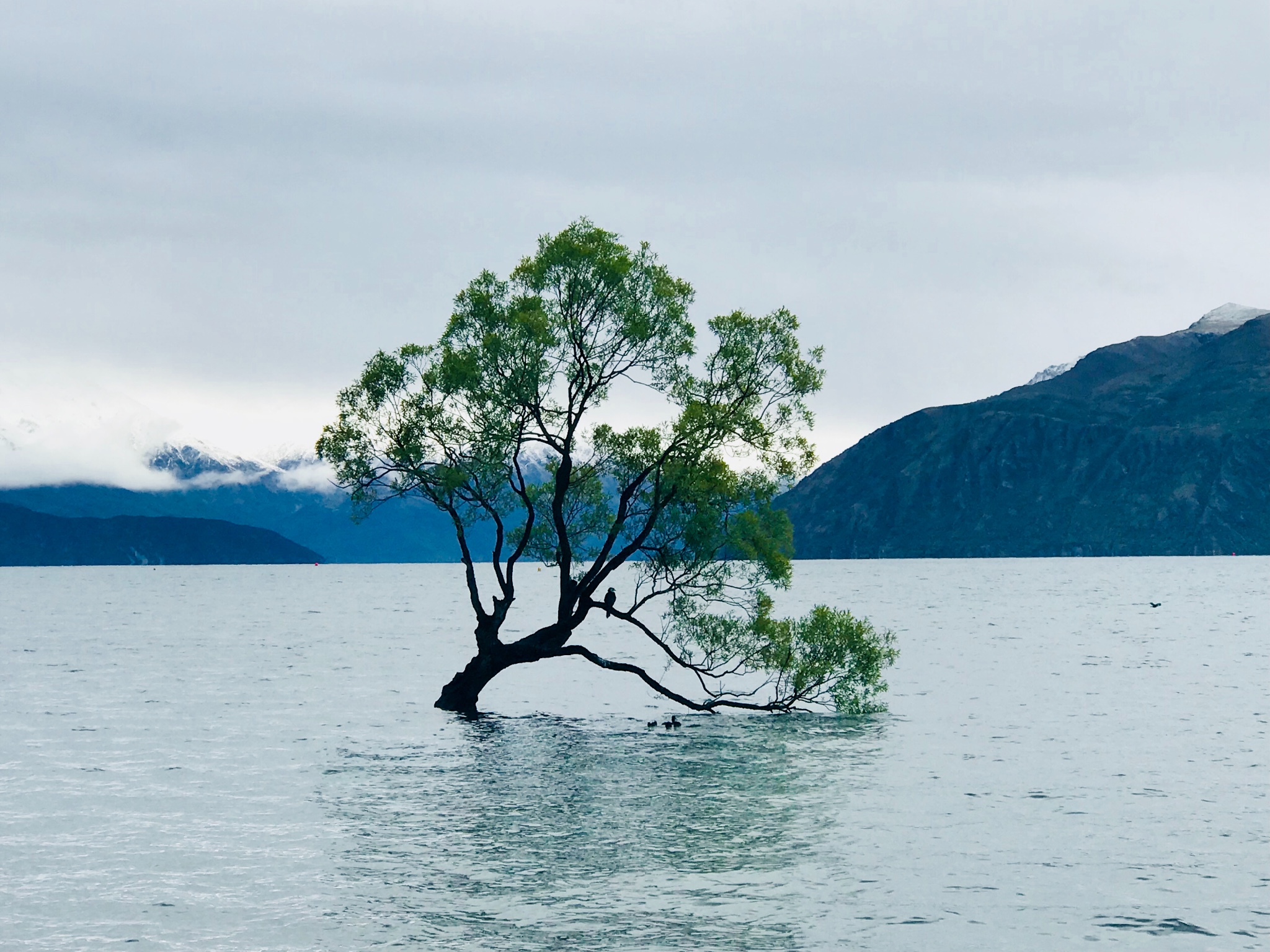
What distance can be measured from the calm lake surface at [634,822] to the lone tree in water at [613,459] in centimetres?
447

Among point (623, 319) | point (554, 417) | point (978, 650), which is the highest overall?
point (623, 319)

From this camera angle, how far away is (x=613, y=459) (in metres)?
51.7

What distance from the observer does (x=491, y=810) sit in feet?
123

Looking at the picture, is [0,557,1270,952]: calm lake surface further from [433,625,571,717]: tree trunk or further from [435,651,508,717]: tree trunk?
[433,625,571,717]: tree trunk

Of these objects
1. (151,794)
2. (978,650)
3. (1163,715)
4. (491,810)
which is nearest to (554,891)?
(491,810)

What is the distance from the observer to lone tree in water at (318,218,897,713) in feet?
165

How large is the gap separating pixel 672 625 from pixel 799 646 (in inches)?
215

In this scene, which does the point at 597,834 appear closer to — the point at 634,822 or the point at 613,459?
the point at 634,822

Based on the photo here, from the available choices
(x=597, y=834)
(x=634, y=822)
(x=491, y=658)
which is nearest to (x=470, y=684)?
(x=491, y=658)

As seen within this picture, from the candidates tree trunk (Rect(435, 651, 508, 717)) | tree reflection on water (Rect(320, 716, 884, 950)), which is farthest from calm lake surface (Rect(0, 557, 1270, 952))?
tree trunk (Rect(435, 651, 508, 717))

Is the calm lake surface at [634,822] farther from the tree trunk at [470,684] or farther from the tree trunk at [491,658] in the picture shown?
the tree trunk at [491,658]

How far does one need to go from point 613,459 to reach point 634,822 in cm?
1946

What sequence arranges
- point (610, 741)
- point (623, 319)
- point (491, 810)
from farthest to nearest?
point (610, 741), point (623, 319), point (491, 810)

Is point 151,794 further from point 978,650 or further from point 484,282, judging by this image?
point 978,650
